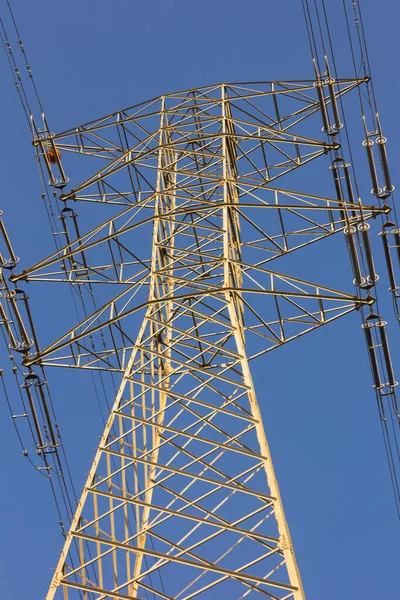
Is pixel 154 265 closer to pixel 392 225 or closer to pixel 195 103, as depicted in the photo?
pixel 392 225

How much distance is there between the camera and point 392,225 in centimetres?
2944

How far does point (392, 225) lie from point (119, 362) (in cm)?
650

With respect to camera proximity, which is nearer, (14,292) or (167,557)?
(167,557)

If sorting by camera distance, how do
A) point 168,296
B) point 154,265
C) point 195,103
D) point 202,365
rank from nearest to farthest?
1. point 168,296
2. point 154,265
3. point 202,365
4. point 195,103

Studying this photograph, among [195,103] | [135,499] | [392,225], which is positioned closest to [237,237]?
[392,225]

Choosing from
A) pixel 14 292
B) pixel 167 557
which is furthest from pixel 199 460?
pixel 14 292

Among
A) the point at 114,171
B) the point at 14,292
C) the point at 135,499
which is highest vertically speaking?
the point at 114,171

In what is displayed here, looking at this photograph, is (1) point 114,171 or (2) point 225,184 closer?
(2) point 225,184

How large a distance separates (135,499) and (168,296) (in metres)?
5.18

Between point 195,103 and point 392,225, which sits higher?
point 195,103

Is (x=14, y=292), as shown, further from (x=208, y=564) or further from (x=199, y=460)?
(x=208, y=564)

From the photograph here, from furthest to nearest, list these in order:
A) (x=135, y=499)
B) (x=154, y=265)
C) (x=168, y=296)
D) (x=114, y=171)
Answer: (x=114, y=171) → (x=154, y=265) → (x=168, y=296) → (x=135, y=499)

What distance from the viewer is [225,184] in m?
28.9

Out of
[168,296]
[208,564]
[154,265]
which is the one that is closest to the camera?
[208,564]
